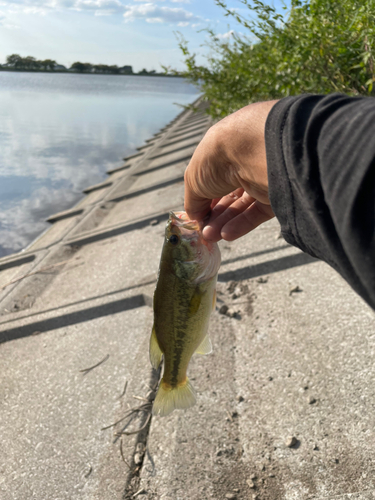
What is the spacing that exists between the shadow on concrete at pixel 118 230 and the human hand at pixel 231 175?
165 inches

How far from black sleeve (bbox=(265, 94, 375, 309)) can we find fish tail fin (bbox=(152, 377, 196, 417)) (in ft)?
5.12

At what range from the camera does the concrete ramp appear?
2.67 meters

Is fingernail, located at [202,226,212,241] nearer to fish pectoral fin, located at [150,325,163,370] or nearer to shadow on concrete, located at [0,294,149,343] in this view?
fish pectoral fin, located at [150,325,163,370]

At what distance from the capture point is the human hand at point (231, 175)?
1.69 meters

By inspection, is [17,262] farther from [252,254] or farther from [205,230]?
[205,230]

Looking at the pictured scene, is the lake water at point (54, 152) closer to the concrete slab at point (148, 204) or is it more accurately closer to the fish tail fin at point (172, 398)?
the concrete slab at point (148, 204)

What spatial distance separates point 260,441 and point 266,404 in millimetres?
303

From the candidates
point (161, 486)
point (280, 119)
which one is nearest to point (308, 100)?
point (280, 119)

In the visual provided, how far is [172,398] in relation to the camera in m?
2.68

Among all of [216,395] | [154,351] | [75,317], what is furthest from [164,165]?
[154,351]

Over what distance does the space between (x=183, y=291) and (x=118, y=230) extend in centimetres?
486

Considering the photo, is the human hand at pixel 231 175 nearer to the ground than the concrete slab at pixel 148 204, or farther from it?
farther from it

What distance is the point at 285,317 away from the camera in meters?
3.74

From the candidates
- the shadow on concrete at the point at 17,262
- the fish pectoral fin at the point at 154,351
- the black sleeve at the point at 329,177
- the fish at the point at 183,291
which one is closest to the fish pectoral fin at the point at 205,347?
the fish at the point at 183,291
